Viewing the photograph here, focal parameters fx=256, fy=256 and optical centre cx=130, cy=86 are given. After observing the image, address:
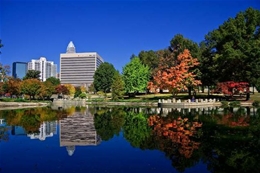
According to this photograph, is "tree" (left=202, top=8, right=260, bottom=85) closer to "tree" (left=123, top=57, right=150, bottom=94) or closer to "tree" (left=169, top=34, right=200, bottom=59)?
"tree" (left=169, top=34, right=200, bottom=59)

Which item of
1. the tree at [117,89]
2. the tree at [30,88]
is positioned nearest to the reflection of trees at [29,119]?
the tree at [117,89]

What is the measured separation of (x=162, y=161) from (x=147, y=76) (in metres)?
59.6

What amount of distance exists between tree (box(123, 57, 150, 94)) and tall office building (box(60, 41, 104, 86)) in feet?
373

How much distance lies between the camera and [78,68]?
601 ft

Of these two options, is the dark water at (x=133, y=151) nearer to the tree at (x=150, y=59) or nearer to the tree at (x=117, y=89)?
the tree at (x=117, y=89)

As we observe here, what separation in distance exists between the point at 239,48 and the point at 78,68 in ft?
487

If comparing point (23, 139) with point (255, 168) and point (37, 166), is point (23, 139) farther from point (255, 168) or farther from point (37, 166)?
point (255, 168)

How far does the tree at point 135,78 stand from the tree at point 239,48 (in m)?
20.4

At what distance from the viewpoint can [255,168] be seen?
902 centimetres

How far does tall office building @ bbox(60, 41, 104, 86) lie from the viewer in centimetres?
18112

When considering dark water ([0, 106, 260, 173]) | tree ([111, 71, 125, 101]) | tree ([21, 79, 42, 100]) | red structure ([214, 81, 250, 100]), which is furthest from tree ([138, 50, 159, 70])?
dark water ([0, 106, 260, 173])

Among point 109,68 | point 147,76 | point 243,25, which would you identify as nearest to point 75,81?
point 109,68

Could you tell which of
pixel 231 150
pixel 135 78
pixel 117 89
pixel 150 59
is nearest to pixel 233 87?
pixel 135 78

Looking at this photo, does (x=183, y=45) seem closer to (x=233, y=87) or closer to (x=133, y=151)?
(x=233, y=87)
